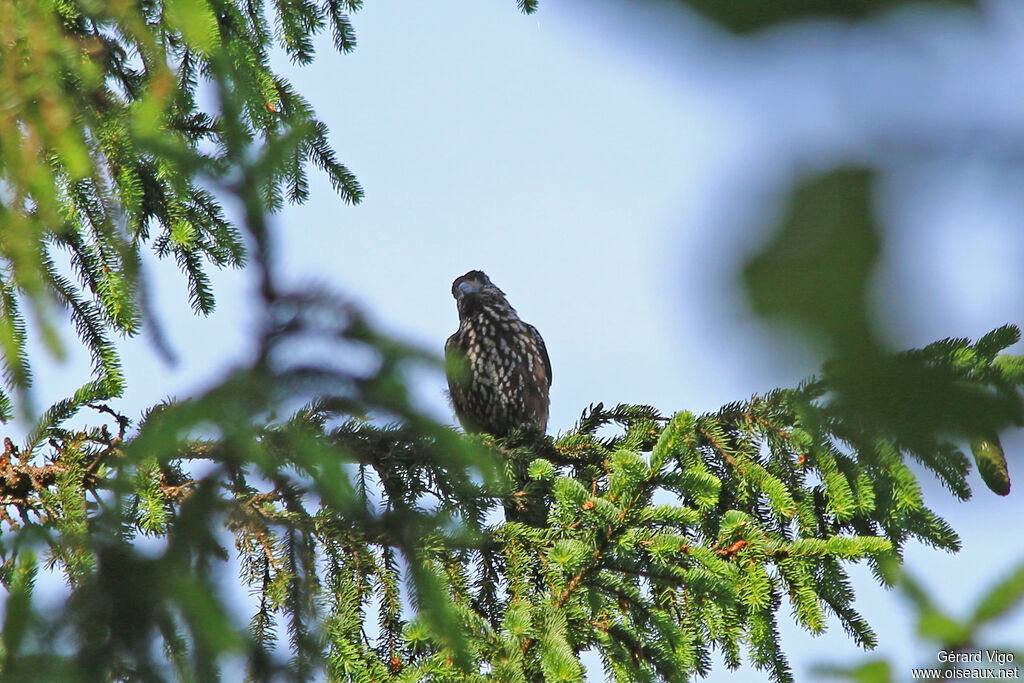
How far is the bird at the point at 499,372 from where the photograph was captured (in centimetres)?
521

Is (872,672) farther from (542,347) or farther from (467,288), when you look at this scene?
(467,288)

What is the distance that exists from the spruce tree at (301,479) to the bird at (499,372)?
1.40 metres

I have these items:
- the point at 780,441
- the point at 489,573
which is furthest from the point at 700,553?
the point at 489,573

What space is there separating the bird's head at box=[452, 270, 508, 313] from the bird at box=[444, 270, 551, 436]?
0.01m

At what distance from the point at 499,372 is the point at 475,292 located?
0.75 meters

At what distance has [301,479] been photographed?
1693 millimetres

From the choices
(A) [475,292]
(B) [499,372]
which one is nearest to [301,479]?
(B) [499,372]

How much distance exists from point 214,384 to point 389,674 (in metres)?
1.55

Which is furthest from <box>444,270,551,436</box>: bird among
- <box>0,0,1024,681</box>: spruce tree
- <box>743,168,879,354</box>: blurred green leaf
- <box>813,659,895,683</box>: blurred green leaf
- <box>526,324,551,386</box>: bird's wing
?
<box>743,168,879,354</box>: blurred green leaf

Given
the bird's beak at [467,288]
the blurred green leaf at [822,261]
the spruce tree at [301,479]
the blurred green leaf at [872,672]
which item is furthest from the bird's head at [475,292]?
the blurred green leaf at [822,261]

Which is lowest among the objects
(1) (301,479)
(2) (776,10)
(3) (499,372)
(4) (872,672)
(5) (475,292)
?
(4) (872,672)

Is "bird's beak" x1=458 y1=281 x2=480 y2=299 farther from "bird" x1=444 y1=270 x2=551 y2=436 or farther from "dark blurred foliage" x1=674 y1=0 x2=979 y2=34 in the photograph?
"dark blurred foliage" x1=674 y1=0 x2=979 y2=34

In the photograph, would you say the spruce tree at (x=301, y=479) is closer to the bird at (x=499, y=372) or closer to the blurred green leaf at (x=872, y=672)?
the blurred green leaf at (x=872, y=672)

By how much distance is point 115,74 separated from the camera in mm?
3336
